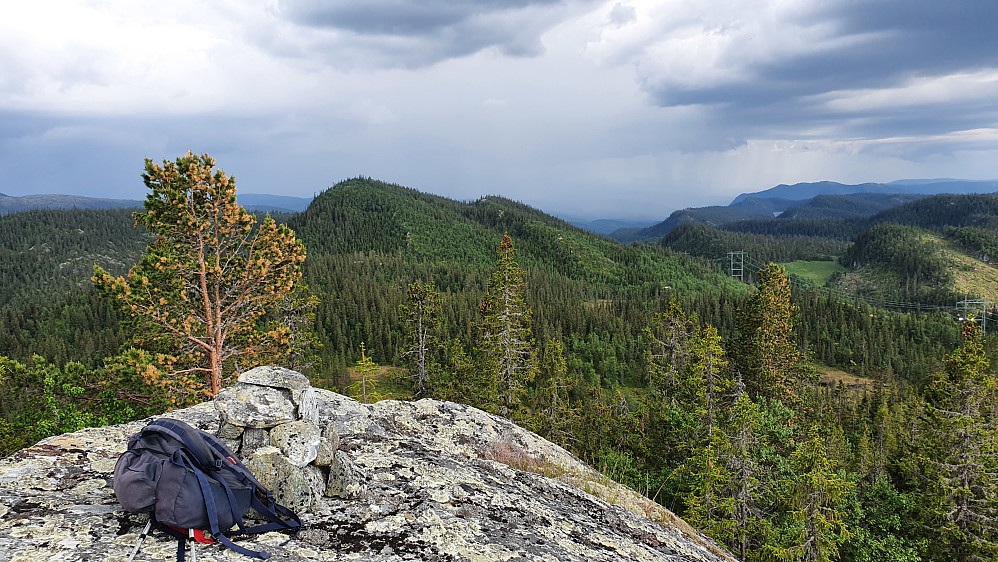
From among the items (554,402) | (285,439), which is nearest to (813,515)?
(554,402)

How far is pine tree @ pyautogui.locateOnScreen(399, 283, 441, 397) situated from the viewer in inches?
1403

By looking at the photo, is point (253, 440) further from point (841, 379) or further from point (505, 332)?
point (841, 379)

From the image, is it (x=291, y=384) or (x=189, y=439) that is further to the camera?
(x=291, y=384)

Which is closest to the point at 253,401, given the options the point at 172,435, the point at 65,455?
the point at 172,435

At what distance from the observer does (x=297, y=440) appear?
23.4ft

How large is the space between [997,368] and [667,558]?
11999cm

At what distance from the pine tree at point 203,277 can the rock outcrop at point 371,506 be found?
10.2 meters

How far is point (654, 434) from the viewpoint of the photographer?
3469 centimetres

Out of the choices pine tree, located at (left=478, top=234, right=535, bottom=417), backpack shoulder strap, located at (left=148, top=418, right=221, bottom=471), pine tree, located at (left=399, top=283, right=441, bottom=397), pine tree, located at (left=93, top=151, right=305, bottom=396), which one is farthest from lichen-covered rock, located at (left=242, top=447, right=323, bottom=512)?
pine tree, located at (left=399, top=283, right=441, bottom=397)

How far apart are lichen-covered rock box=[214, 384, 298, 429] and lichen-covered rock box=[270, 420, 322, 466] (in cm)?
19

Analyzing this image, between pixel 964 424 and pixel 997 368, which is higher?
pixel 964 424

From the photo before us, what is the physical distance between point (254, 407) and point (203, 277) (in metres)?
15.2

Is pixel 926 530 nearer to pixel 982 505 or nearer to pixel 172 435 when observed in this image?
pixel 982 505

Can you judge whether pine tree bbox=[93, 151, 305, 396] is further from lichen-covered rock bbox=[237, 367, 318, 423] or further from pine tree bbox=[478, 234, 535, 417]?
pine tree bbox=[478, 234, 535, 417]
